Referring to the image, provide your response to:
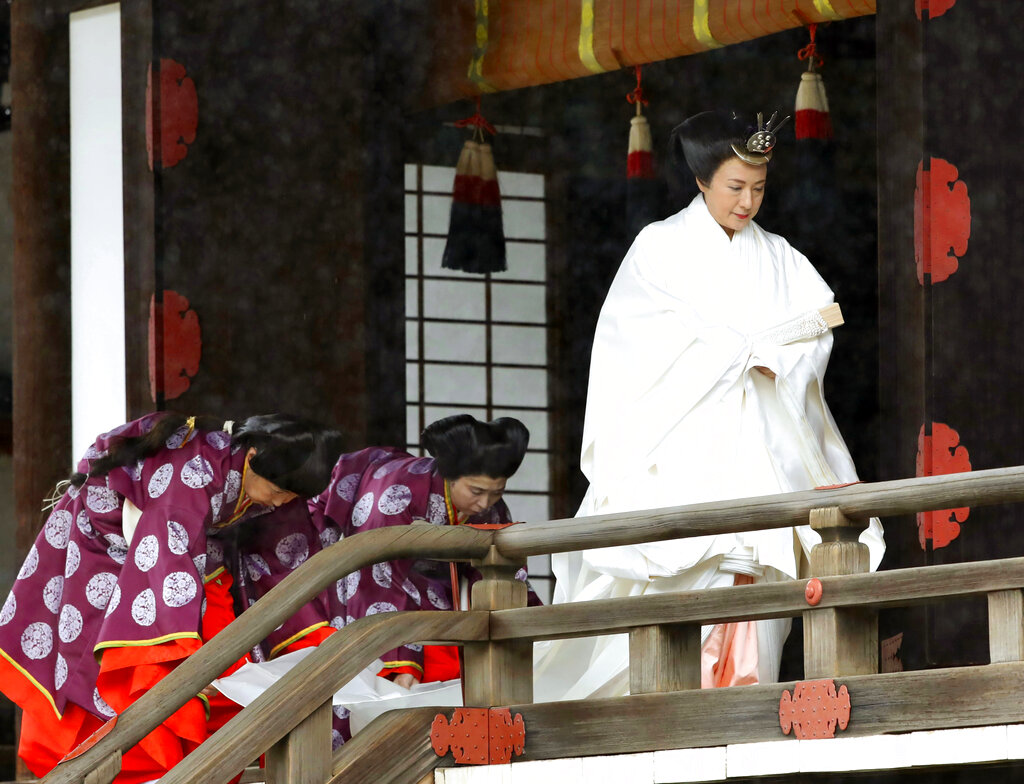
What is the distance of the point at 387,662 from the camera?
5914mm

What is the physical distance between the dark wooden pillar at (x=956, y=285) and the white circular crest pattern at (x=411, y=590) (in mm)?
1557

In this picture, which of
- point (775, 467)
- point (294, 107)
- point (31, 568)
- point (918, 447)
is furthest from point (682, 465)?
point (294, 107)

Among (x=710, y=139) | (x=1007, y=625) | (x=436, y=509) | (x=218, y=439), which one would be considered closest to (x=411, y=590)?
(x=436, y=509)

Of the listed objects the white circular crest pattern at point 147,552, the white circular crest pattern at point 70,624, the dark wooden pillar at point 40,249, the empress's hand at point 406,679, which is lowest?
the empress's hand at point 406,679

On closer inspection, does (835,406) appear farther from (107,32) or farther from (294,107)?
(107,32)

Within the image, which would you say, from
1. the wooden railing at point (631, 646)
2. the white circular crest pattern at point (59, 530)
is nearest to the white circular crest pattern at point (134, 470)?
the white circular crest pattern at point (59, 530)

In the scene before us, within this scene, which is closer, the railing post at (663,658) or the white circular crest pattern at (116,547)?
the railing post at (663,658)

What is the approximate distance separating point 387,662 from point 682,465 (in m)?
1.08

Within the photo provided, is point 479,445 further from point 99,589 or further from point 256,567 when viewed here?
point 99,589

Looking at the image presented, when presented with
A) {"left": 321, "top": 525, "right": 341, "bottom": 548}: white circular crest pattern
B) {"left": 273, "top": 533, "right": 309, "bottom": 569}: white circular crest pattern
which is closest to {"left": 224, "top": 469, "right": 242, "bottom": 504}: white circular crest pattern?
{"left": 273, "top": 533, "right": 309, "bottom": 569}: white circular crest pattern

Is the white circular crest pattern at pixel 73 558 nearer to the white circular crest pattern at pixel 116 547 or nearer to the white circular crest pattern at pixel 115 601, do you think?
the white circular crest pattern at pixel 116 547

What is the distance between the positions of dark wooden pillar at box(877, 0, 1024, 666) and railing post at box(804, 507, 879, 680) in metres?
1.13

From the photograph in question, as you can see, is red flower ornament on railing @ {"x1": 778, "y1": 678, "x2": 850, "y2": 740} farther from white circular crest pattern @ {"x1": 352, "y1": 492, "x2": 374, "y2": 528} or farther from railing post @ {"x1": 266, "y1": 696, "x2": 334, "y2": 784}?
A: white circular crest pattern @ {"x1": 352, "y1": 492, "x2": 374, "y2": 528}

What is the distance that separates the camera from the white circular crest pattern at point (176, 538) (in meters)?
5.55
